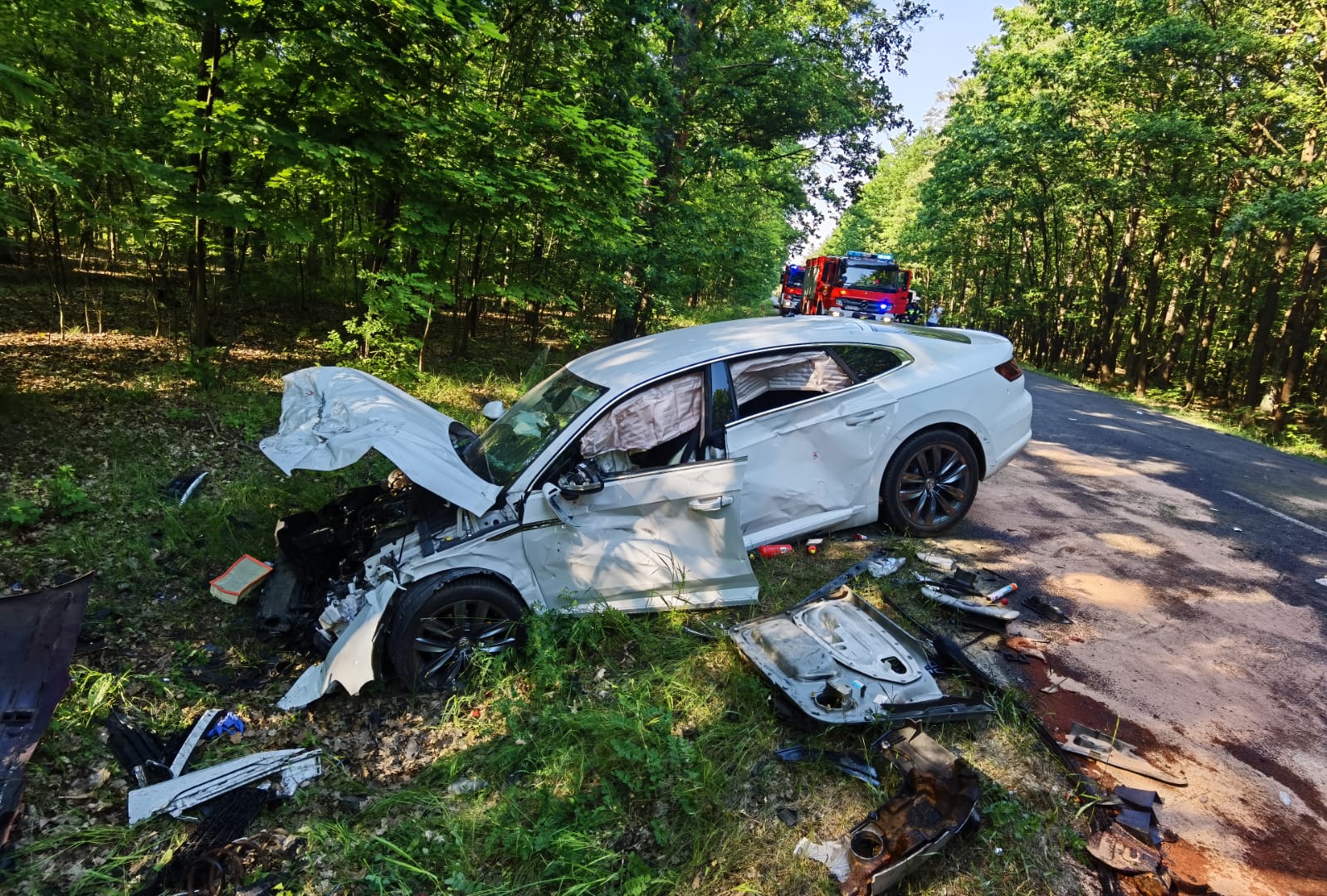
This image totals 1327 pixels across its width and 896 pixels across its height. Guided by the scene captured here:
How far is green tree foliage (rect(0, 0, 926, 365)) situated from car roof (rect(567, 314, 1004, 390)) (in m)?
3.41

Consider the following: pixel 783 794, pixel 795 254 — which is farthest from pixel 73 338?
pixel 795 254

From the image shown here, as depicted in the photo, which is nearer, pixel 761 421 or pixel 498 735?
pixel 498 735

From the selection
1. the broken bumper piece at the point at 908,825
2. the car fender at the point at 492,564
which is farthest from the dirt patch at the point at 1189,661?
the car fender at the point at 492,564

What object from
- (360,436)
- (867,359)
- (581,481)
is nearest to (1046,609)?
(867,359)

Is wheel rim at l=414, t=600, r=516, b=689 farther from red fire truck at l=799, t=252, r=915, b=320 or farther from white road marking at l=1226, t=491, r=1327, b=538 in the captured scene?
red fire truck at l=799, t=252, r=915, b=320

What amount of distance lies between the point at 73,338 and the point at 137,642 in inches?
302

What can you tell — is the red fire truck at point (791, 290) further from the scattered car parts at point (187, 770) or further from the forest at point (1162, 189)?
the scattered car parts at point (187, 770)

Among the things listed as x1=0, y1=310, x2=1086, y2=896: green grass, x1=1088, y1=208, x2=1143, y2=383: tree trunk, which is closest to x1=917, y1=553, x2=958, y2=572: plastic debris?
x1=0, y1=310, x2=1086, y2=896: green grass

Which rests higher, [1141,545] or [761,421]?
[761,421]

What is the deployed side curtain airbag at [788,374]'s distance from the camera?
13.9 feet

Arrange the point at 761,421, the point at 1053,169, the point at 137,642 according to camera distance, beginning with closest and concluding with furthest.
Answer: the point at 137,642 < the point at 761,421 < the point at 1053,169

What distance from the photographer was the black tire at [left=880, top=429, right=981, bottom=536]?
461 cm

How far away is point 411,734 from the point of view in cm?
326

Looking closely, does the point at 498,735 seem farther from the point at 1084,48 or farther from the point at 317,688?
the point at 1084,48
